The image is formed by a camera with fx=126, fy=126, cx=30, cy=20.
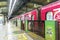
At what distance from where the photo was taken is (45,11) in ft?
9.55

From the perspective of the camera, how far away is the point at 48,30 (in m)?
2.18

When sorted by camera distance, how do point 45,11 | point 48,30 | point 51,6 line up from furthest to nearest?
point 45,11 → point 51,6 → point 48,30

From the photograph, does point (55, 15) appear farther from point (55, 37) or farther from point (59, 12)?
point (55, 37)

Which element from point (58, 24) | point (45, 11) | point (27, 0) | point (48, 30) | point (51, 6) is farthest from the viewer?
point (27, 0)

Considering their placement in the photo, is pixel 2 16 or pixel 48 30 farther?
pixel 2 16

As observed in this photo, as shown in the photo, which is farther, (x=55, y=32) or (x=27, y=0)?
(x=27, y=0)

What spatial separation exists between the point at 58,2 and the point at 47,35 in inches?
→ 24.3

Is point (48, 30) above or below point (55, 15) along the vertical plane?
below

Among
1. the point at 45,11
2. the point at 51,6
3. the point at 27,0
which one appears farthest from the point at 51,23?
the point at 27,0

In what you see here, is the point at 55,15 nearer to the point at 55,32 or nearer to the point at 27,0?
the point at 55,32

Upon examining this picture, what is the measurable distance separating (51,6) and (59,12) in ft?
1.38

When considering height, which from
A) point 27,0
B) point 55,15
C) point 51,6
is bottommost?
point 55,15

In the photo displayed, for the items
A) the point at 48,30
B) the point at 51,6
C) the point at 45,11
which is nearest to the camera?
the point at 48,30

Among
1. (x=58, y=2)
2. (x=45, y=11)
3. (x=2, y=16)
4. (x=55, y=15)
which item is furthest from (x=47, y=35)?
(x=2, y=16)
